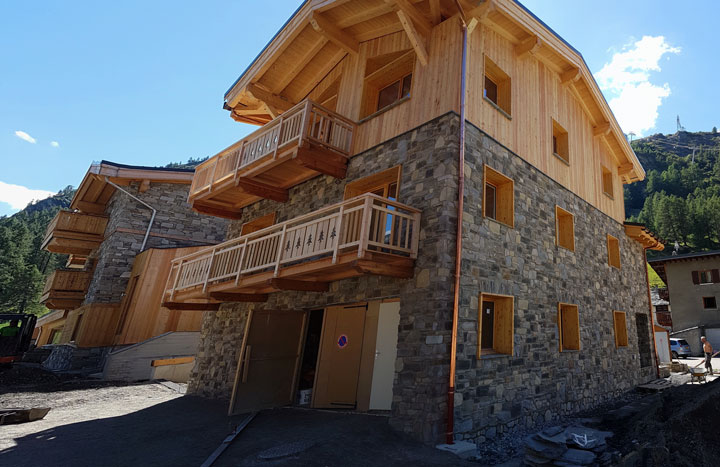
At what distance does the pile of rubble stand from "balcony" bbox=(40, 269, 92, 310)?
21275mm

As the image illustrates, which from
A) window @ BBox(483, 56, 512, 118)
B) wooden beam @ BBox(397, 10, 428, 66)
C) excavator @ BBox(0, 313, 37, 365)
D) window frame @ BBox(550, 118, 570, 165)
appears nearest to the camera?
wooden beam @ BBox(397, 10, 428, 66)

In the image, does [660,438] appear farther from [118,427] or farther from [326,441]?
[118,427]

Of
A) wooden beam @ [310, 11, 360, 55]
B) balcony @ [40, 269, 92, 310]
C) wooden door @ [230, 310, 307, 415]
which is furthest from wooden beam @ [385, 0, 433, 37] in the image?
balcony @ [40, 269, 92, 310]

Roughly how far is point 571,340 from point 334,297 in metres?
6.88

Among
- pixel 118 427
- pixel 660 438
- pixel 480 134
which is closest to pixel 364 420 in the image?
pixel 660 438

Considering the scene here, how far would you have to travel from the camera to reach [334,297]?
853 cm

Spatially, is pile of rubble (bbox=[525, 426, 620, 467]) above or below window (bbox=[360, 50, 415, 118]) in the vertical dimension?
below

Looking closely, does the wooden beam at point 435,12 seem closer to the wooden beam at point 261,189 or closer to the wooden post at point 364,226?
the wooden post at point 364,226

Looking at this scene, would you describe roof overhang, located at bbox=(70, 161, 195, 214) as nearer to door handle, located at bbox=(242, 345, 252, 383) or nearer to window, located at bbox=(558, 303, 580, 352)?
door handle, located at bbox=(242, 345, 252, 383)

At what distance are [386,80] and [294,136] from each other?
3374 mm

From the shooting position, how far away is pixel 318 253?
6.72 metres

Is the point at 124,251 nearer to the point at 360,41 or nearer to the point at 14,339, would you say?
the point at 14,339

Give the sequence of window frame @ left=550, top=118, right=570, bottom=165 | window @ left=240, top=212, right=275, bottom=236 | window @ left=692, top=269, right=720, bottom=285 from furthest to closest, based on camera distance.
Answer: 1. window @ left=692, top=269, right=720, bottom=285
2. window @ left=240, top=212, right=275, bottom=236
3. window frame @ left=550, top=118, right=570, bottom=165

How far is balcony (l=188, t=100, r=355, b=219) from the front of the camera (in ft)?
29.2
